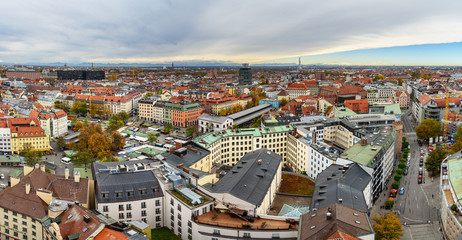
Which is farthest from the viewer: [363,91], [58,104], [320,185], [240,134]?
[363,91]

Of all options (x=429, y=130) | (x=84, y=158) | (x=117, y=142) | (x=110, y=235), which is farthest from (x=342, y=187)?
(x=429, y=130)

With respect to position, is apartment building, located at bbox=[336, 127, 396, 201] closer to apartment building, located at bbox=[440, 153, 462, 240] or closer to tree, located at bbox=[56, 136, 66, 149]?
apartment building, located at bbox=[440, 153, 462, 240]

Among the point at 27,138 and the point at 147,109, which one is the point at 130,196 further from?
the point at 147,109

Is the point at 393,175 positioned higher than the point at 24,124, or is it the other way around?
the point at 24,124

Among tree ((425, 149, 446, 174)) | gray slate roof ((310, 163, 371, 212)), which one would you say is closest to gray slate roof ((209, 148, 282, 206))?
gray slate roof ((310, 163, 371, 212))

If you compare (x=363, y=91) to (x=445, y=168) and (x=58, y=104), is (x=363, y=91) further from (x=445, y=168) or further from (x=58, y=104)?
(x=58, y=104)

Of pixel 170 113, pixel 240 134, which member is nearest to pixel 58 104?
pixel 170 113

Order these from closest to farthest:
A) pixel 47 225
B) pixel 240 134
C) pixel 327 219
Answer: pixel 327 219 → pixel 47 225 → pixel 240 134
